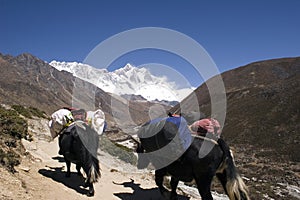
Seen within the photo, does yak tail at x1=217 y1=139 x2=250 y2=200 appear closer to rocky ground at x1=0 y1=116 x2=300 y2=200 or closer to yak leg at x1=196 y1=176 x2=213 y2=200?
yak leg at x1=196 y1=176 x2=213 y2=200

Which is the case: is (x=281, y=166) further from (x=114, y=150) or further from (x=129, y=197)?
(x=129, y=197)

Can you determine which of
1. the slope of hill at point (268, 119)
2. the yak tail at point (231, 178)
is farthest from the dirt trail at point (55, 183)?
the slope of hill at point (268, 119)

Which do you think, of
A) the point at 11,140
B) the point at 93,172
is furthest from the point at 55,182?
the point at 11,140

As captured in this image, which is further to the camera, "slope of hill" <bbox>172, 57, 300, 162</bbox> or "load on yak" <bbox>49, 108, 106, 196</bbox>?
"slope of hill" <bbox>172, 57, 300, 162</bbox>

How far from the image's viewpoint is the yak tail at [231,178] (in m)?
6.80

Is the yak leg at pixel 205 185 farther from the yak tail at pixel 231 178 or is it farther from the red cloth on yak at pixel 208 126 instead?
the red cloth on yak at pixel 208 126

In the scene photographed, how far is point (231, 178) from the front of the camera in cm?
694

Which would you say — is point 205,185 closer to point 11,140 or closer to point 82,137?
point 82,137

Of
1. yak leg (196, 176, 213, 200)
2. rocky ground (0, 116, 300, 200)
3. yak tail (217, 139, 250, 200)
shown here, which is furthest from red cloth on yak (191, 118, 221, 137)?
rocky ground (0, 116, 300, 200)

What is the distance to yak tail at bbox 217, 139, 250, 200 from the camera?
22.3 feet

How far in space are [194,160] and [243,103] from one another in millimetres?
78643

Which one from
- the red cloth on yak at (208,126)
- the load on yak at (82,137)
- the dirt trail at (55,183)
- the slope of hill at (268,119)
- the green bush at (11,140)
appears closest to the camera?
the dirt trail at (55,183)

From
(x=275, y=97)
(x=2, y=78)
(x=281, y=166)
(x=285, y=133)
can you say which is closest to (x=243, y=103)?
(x=275, y=97)

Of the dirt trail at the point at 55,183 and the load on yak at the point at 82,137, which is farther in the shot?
the load on yak at the point at 82,137
